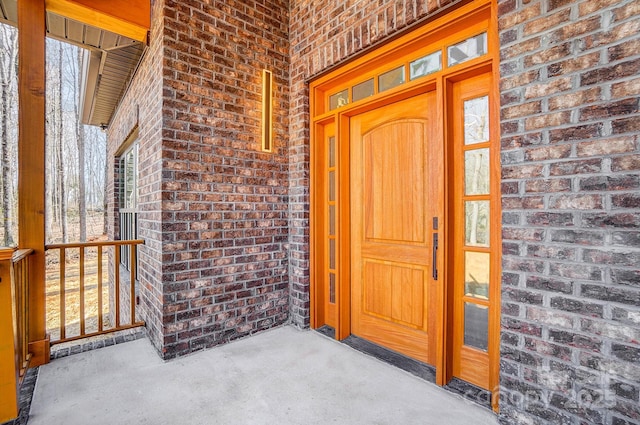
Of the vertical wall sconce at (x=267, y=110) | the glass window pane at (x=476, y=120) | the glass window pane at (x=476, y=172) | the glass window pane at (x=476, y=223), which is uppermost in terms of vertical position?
the vertical wall sconce at (x=267, y=110)

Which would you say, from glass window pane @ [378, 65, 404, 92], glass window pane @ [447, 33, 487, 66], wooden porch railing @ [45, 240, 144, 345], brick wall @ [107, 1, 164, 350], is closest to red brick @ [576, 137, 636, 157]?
glass window pane @ [447, 33, 487, 66]

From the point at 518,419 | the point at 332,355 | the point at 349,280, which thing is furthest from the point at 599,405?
the point at 349,280

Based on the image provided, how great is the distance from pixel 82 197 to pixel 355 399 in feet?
44.2

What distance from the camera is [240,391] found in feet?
6.08

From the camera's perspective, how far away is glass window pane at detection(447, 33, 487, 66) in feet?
5.89

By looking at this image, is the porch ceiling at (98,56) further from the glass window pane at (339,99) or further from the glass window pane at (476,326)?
the glass window pane at (476,326)

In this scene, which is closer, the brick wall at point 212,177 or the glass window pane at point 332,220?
the brick wall at point 212,177

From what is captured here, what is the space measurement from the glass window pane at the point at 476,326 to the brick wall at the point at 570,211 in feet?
1.10

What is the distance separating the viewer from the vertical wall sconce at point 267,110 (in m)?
2.76

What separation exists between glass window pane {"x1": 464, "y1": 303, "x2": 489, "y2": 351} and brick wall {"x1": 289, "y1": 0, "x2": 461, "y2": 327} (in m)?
1.42

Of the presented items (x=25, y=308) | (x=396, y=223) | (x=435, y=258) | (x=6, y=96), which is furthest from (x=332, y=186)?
(x=6, y=96)

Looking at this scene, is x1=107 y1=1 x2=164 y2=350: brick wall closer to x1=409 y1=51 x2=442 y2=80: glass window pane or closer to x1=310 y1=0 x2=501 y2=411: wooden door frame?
x1=310 y1=0 x2=501 y2=411: wooden door frame

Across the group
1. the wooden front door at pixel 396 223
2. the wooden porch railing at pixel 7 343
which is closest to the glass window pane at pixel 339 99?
the wooden front door at pixel 396 223

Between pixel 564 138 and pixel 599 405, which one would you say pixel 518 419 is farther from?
pixel 564 138
